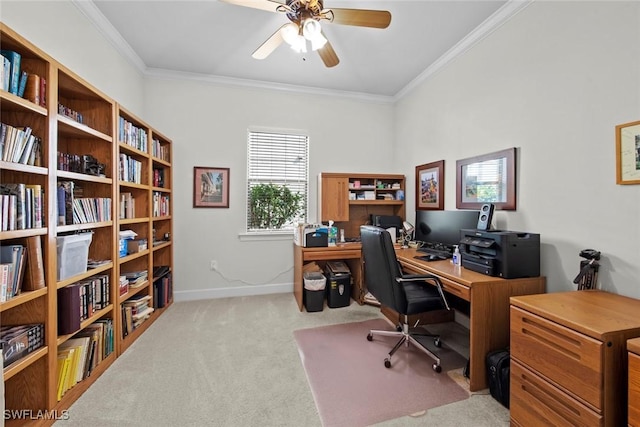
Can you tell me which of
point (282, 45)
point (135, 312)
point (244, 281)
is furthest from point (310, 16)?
point (244, 281)

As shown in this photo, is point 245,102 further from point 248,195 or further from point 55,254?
point 55,254

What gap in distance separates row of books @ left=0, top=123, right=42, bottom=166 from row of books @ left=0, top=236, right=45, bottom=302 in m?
0.41

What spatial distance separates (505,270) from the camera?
5.92 ft

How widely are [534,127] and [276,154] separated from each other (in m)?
2.84

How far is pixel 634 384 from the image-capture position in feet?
3.14

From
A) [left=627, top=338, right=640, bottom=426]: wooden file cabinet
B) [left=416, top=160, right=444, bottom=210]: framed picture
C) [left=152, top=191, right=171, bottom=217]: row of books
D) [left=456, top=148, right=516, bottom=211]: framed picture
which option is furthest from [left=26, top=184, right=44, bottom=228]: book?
[left=416, top=160, right=444, bottom=210]: framed picture

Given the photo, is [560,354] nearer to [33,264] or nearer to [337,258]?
[337,258]

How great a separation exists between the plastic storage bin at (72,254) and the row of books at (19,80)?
0.78 meters

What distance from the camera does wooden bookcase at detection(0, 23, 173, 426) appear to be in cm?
136

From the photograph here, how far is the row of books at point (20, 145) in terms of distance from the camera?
1.23 metres

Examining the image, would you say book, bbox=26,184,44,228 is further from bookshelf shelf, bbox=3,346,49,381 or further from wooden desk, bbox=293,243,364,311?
wooden desk, bbox=293,243,364,311

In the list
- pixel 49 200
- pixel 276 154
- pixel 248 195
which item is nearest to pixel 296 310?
pixel 248 195

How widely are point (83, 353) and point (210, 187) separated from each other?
7.05 feet

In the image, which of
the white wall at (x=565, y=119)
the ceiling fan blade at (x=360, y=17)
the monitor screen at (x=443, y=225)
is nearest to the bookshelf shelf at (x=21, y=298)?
the ceiling fan blade at (x=360, y=17)
